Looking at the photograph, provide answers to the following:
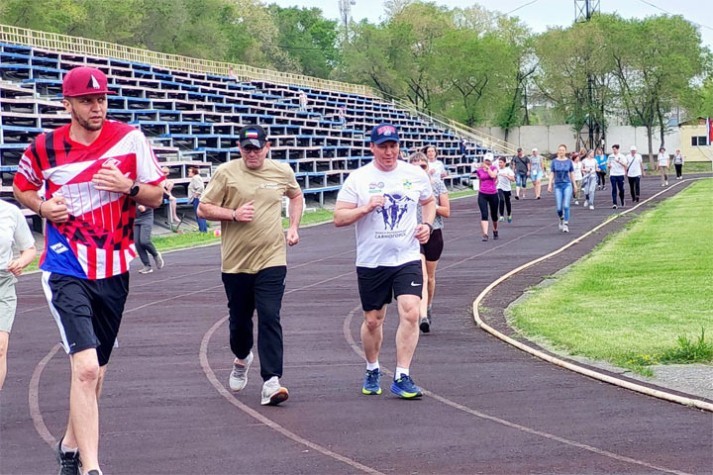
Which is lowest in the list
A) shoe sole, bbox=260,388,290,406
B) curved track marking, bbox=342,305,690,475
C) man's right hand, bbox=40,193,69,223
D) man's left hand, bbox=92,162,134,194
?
curved track marking, bbox=342,305,690,475

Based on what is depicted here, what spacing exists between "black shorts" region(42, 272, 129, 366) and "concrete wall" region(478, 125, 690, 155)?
90907 millimetres

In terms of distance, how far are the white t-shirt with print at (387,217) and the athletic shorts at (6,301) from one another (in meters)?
2.55

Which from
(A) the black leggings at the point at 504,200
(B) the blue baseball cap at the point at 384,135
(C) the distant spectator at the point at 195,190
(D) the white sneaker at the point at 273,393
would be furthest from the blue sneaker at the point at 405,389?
(C) the distant spectator at the point at 195,190

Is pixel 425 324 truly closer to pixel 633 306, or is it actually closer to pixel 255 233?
pixel 633 306

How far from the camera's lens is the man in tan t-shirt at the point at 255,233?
8648 millimetres

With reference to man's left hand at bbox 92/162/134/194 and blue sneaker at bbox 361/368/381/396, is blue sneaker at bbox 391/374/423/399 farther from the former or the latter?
man's left hand at bbox 92/162/134/194

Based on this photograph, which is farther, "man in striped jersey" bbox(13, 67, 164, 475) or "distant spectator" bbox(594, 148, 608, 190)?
"distant spectator" bbox(594, 148, 608, 190)

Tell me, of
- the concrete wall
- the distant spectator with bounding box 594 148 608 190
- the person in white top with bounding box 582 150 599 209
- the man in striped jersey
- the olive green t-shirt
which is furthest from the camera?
the concrete wall

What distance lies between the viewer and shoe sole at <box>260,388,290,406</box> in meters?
8.41

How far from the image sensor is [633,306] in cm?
1327

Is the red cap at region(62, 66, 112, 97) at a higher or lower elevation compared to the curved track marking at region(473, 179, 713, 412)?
higher

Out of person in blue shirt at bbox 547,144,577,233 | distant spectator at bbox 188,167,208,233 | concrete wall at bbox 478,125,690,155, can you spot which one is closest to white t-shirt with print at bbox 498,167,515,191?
person in blue shirt at bbox 547,144,577,233

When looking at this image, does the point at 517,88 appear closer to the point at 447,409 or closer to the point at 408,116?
the point at 408,116

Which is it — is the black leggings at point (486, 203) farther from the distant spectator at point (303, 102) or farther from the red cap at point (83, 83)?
the distant spectator at point (303, 102)
